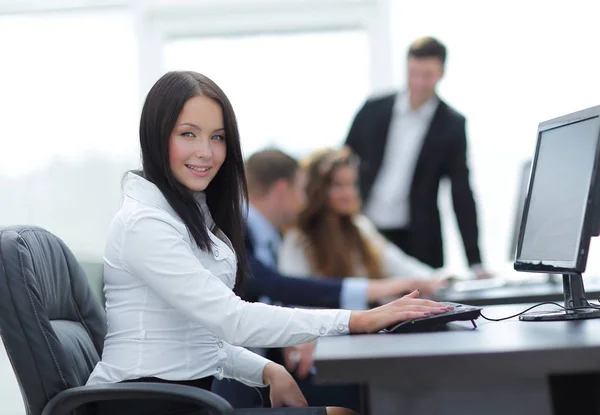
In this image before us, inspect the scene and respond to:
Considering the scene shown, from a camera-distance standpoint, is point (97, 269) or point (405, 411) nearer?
point (405, 411)

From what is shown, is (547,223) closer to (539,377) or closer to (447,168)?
(539,377)

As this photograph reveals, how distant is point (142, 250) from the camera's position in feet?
5.72

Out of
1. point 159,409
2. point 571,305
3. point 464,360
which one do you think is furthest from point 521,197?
point 464,360

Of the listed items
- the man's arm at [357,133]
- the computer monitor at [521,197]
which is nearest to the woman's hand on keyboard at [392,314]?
the computer monitor at [521,197]

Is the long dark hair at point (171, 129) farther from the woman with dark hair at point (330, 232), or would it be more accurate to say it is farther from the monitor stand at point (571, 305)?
the woman with dark hair at point (330, 232)

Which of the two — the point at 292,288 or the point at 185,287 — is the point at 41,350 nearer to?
the point at 185,287

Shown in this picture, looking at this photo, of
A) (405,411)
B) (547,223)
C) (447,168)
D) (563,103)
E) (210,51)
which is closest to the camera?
(405,411)

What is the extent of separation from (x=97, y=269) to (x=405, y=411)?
1.53m

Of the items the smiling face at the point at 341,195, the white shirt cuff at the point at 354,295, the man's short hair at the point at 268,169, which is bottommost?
the white shirt cuff at the point at 354,295

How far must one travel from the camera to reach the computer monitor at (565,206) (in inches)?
69.2

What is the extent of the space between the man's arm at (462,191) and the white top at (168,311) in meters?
2.83

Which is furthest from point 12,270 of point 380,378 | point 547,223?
point 547,223

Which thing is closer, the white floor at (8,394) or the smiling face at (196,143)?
the smiling face at (196,143)

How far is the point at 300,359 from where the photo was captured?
118 inches
